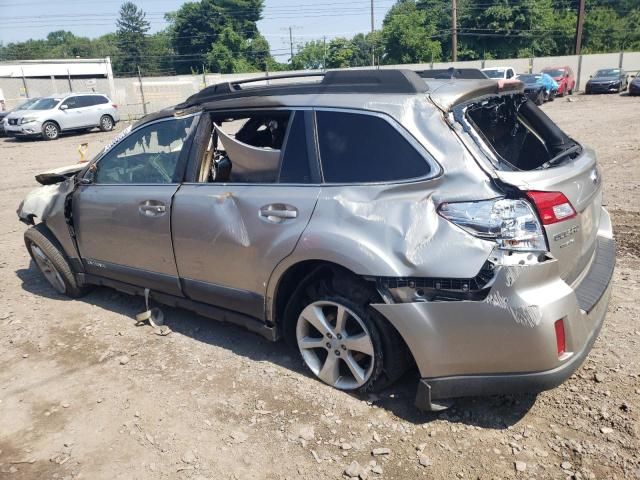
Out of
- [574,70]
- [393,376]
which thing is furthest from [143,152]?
[574,70]

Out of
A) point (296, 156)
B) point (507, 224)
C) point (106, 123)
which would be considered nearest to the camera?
point (507, 224)

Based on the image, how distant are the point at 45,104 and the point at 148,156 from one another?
798 inches

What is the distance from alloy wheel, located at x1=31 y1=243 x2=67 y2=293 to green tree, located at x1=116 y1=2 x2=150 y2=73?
88809 mm

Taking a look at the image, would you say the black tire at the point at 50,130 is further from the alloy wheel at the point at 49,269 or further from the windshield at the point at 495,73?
the windshield at the point at 495,73

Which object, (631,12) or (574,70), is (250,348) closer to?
(574,70)

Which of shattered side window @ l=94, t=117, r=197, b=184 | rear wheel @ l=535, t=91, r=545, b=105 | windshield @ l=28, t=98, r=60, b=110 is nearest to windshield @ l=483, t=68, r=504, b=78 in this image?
rear wheel @ l=535, t=91, r=545, b=105

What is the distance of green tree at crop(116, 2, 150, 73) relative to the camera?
8825 centimetres

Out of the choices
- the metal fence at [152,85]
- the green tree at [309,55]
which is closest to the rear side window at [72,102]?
the metal fence at [152,85]

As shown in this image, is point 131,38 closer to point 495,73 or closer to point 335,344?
point 495,73

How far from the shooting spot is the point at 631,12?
197 feet

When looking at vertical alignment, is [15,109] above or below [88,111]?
above

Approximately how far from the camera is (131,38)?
9600 centimetres

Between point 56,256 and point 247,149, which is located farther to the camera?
point 56,256

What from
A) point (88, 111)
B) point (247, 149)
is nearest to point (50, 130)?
point (88, 111)
